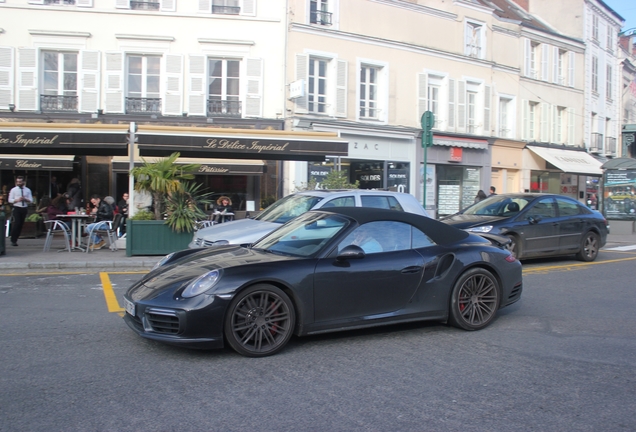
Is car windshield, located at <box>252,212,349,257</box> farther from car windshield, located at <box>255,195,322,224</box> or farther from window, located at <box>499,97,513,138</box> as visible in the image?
window, located at <box>499,97,513,138</box>

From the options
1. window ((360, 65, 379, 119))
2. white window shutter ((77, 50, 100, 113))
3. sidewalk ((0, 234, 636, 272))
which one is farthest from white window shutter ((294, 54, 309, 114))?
sidewalk ((0, 234, 636, 272))

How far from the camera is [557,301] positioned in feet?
26.7

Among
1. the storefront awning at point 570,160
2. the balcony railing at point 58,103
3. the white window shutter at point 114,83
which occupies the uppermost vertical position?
the white window shutter at point 114,83

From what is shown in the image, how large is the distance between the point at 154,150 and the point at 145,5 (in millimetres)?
8009

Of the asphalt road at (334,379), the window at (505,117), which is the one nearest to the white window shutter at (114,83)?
the asphalt road at (334,379)

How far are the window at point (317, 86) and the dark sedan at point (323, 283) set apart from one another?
624 inches

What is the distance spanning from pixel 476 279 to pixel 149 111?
16051mm

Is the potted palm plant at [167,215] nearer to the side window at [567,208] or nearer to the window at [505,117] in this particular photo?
the side window at [567,208]

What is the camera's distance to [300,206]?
10.3 m

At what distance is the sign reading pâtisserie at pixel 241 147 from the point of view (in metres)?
14.0

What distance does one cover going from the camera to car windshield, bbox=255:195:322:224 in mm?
10070

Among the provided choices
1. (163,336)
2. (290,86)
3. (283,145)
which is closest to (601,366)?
(163,336)

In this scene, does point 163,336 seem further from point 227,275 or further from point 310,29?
point 310,29

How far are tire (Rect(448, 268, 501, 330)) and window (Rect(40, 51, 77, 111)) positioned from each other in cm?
1689
